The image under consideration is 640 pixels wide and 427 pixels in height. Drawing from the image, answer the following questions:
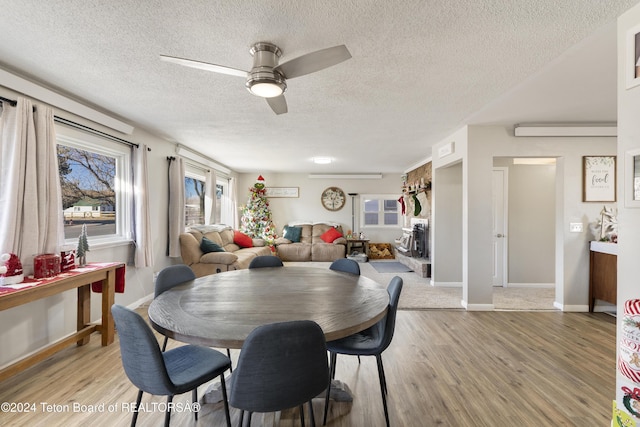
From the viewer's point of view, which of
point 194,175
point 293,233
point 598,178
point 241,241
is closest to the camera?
point 598,178

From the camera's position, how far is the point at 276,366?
1.13 metres

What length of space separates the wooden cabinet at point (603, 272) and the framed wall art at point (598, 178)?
607 millimetres

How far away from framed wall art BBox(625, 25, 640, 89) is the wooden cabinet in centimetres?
258

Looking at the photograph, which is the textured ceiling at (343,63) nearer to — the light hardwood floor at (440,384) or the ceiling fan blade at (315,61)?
the ceiling fan blade at (315,61)

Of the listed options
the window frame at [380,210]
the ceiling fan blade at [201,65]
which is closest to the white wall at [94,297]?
the ceiling fan blade at [201,65]

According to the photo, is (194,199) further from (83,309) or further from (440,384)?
(440,384)

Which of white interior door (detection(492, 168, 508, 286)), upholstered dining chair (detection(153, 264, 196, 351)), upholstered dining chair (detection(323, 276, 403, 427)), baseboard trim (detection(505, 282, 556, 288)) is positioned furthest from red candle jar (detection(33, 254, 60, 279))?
baseboard trim (detection(505, 282, 556, 288))

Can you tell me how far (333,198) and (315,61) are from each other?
21.5ft

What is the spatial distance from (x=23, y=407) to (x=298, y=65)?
9.23 feet

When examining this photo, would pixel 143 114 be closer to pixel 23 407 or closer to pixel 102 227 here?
pixel 102 227

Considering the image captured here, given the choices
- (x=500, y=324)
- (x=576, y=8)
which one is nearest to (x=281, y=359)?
(x=576, y=8)

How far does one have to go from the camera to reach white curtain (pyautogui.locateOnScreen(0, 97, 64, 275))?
7.09ft

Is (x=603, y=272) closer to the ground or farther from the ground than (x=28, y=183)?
closer to the ground

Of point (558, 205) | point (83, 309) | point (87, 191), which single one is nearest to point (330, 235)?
point (558, 205)
